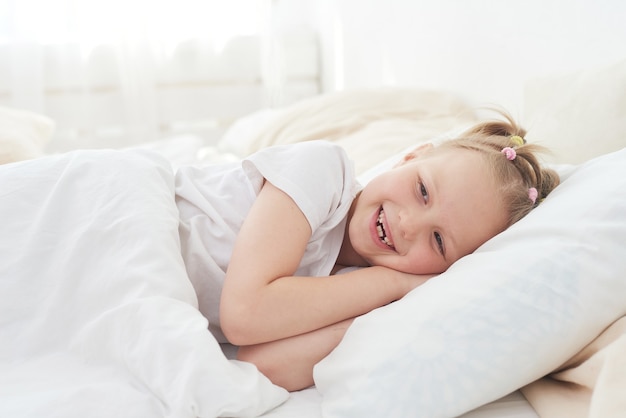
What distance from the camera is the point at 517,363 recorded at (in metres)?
0.76

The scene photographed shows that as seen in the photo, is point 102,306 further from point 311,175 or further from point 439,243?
point 439,243

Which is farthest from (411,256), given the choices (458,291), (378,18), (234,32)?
(234,32)

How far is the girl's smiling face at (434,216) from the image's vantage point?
39.1 inches

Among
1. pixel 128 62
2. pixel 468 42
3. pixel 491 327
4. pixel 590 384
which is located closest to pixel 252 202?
pixel 491 327

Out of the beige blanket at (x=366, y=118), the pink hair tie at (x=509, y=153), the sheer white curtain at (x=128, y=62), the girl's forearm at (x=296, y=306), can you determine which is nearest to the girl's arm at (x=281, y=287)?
the girl's forearm at (x=296, y=306)

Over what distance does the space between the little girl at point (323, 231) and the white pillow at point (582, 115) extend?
13 cm

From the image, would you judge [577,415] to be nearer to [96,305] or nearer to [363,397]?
[363,397]

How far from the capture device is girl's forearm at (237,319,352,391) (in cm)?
90

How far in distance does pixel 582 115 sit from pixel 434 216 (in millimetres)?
405

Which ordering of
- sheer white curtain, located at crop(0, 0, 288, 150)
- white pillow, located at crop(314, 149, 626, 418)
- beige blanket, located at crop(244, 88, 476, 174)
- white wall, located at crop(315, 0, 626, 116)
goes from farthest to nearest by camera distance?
sheer white curtain, located at crop(0, 0, 288, 150) → beige blanket, located at crop(244, 88, 476, 174) → white wall, located at crop(315, 0, 626, 116) → white pillow, located at crop(314, 149, 626, 418)

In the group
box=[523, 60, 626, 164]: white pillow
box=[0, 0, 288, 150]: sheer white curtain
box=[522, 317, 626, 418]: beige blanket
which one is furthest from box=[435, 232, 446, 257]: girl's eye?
box=[0, 0, 288, 150]: sheer white curtain

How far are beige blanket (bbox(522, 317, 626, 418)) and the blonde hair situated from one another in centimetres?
26

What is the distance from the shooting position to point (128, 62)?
3.39 meters

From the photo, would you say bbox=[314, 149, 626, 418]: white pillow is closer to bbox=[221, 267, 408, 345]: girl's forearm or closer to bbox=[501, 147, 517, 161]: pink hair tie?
bbox=[221, 267, 408, 345]: girl's forearm
